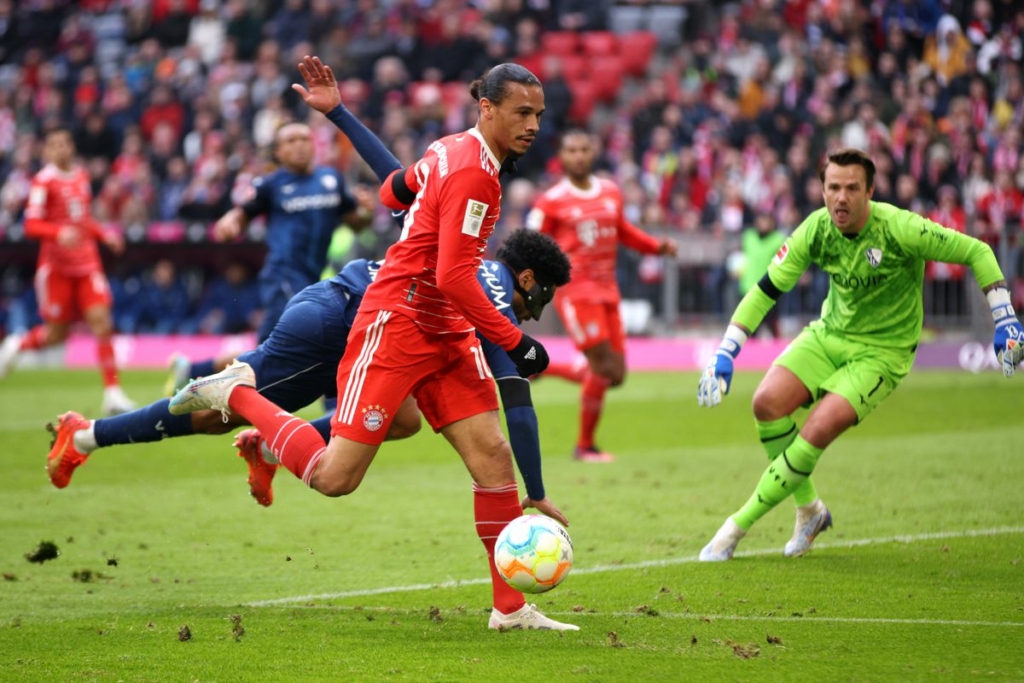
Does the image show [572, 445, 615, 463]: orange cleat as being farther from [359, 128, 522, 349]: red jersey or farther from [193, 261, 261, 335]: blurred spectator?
[193, 261, 261, 335]: blurred spectator

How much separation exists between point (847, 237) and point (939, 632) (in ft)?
8.45

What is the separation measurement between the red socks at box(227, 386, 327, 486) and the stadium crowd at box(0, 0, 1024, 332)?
13.2 meters

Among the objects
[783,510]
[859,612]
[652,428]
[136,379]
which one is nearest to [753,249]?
[652,428]

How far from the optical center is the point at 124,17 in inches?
1216

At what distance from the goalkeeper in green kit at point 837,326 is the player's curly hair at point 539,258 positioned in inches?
40.6

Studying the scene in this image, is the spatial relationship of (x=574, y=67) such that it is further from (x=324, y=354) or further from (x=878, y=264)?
(x=324, y=354)

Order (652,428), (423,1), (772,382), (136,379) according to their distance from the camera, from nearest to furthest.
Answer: (772,382)
(652,428)
(136,379)
(423,1)

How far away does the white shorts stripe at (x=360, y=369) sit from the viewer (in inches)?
244

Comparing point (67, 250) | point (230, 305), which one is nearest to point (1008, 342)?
point (67, 250)

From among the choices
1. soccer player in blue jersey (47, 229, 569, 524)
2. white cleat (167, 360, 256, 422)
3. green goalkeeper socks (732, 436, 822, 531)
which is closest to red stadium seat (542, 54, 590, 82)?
green goalkeeper socks (732, 436, 822, 531)

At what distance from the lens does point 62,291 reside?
15.9 metres

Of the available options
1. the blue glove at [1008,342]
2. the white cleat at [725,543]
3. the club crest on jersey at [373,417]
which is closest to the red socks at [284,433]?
the club crest on jersey at [373,417]

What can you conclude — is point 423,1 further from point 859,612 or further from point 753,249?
point 859,612

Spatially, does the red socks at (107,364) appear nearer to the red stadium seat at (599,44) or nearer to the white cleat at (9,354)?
the white cleat at (9,354)
